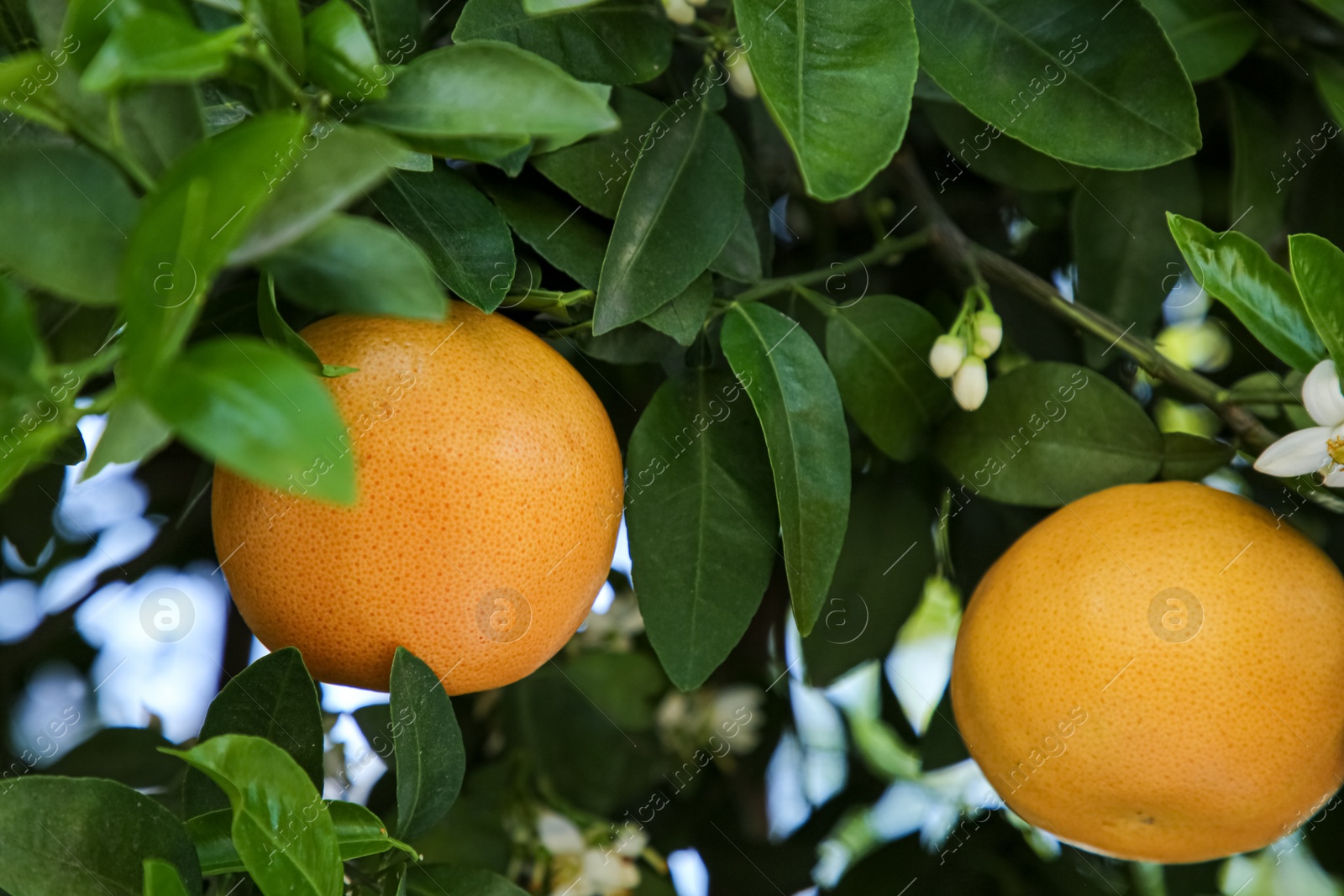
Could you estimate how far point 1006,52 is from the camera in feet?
2.09

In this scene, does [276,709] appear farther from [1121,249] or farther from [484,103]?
[1121,249]

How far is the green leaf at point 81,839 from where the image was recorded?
48 centimetres

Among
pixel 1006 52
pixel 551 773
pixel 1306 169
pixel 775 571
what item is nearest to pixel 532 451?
pixel 1006 52

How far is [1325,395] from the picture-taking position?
0.60 metres

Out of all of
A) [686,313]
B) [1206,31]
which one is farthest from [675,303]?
[1206,31]

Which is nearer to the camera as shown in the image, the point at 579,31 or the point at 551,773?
the point at 579,31

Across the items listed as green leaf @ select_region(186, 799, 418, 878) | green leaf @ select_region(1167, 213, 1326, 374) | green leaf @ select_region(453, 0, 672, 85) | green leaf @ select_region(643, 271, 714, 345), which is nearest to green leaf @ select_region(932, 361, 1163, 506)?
green leaf @ select_region(1167, 213, 1326, 374)

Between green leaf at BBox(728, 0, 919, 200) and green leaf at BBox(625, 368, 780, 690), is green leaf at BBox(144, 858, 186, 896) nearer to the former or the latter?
green leaf at BBox(625, 368, 780, 690)

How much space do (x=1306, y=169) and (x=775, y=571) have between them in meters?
0.60

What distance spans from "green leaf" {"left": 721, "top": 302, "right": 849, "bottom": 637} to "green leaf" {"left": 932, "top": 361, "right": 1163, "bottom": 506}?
0.16m

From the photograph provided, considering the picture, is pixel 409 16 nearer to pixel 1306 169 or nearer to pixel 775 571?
pixel 775 571

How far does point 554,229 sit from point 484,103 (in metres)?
0.18

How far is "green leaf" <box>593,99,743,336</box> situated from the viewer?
1.91ft

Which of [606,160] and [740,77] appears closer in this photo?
[606,160]
